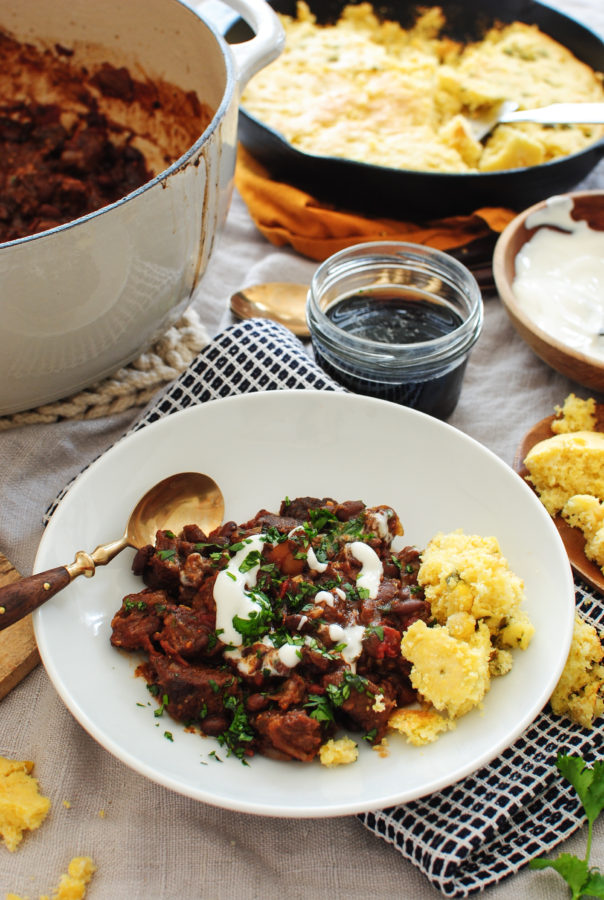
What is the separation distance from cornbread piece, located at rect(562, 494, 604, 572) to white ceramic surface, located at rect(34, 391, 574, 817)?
24cm

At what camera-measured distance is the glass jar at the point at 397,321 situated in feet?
8.48

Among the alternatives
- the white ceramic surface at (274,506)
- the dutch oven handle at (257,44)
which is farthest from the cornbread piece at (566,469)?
the dutch oven handle at (257,44)

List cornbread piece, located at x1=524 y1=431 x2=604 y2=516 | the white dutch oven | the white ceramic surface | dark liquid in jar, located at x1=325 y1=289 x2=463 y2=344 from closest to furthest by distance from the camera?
the white ceramic surface, the white dutch oven, cornbread piece, located at x1=524 y1=431 x2=604 y2=516, dark liquid in jar, located at x1=325 y1=289 x2=463 y2=344

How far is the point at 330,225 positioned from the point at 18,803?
94.1 inches

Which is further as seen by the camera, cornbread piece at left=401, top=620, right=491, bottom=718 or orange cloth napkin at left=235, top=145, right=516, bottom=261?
orange cloth napkin at left=235, top=145, right=516, bottom=261

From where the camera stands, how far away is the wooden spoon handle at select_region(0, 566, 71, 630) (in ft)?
5.95

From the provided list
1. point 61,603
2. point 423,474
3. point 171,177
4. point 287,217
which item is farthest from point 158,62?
point 61,603

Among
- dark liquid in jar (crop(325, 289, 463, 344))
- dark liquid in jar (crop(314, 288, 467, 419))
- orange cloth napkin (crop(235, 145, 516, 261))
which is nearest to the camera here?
dark liquid in jar (crop(314, 288, 467, 419))

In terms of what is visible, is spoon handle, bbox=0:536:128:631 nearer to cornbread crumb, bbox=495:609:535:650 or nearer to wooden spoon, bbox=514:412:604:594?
cornbread crumb, bbox=495:609:535:650

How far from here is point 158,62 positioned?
2.98m

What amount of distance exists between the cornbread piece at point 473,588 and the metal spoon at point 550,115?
1.84 metres

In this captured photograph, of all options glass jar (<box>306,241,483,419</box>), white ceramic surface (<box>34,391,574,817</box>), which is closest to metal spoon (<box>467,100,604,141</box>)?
glass jar (<box>306,241,483,419</box>)

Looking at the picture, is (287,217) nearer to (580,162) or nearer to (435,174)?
(435,174)

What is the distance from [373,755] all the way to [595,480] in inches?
42.0
